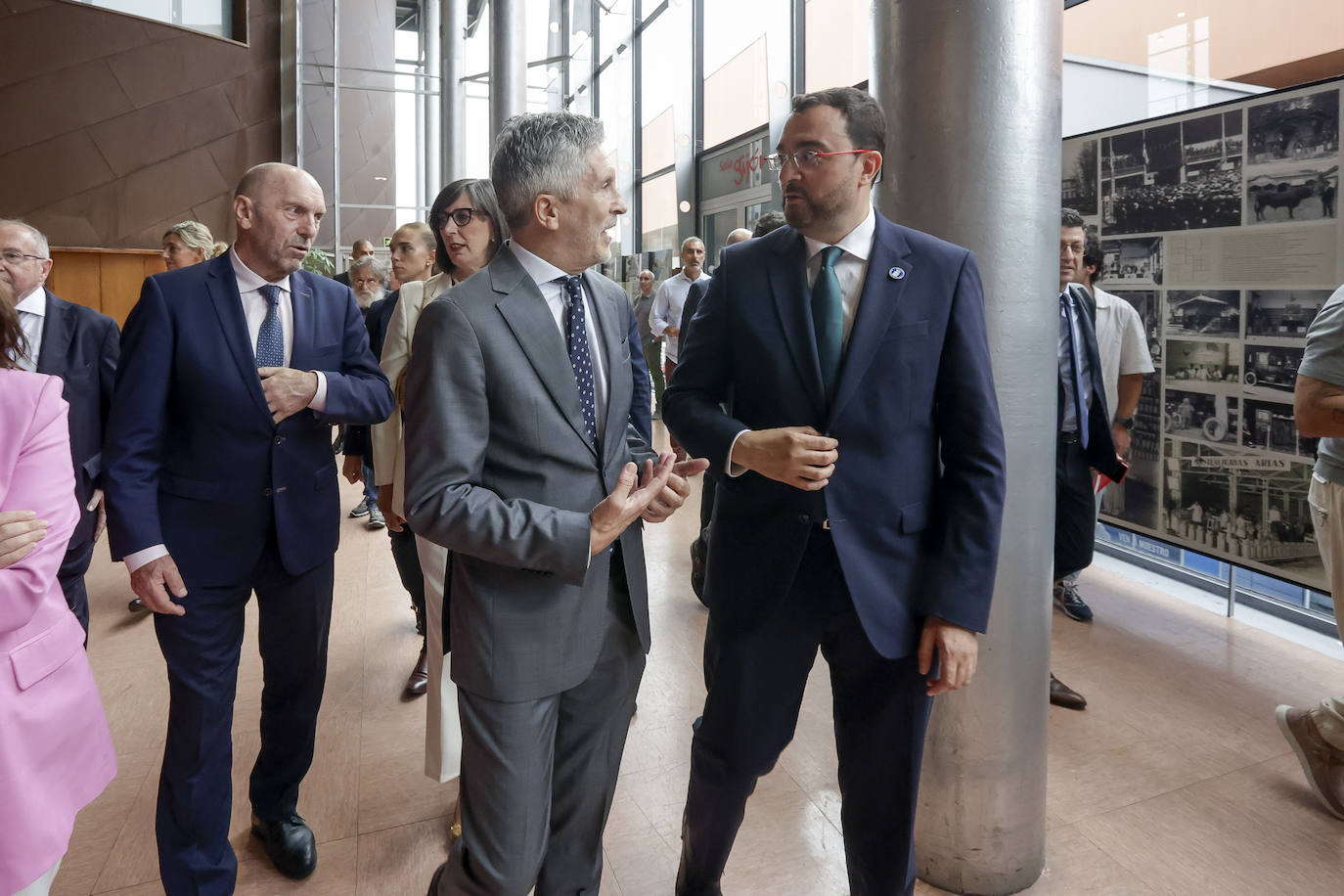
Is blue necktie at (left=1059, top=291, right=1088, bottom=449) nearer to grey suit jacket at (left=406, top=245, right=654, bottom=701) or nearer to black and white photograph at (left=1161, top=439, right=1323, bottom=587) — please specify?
black and white photograph at (left=1161, top=439, right=1323, bottom=587)

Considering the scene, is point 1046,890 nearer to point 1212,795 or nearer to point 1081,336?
point 1212,795

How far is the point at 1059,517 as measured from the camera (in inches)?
129

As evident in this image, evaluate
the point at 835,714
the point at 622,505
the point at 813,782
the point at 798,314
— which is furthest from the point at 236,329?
the point at 813,782

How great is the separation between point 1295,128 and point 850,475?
3059 mm

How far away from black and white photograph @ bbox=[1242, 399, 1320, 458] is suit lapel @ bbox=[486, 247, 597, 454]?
3.37 m

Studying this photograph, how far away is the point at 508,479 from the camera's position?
150 cm

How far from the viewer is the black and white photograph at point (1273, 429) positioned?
11.6 ft

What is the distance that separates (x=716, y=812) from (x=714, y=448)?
81cm

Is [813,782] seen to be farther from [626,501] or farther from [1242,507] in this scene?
[1242,507]

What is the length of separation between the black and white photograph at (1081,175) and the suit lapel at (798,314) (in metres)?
3.40

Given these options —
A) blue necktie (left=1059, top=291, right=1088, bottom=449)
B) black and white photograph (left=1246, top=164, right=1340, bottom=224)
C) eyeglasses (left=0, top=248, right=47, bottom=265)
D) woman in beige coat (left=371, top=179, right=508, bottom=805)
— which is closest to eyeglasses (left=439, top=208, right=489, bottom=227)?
woman in beige coat (left=371, top=179, right=508, bottom=805)

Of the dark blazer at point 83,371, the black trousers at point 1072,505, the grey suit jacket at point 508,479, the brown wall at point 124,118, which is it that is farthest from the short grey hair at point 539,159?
the brown wall at point 124,118

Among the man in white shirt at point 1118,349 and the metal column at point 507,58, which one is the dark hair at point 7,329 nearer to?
the man in white shirt at point 1118,349

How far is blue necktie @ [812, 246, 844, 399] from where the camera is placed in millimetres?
1677
